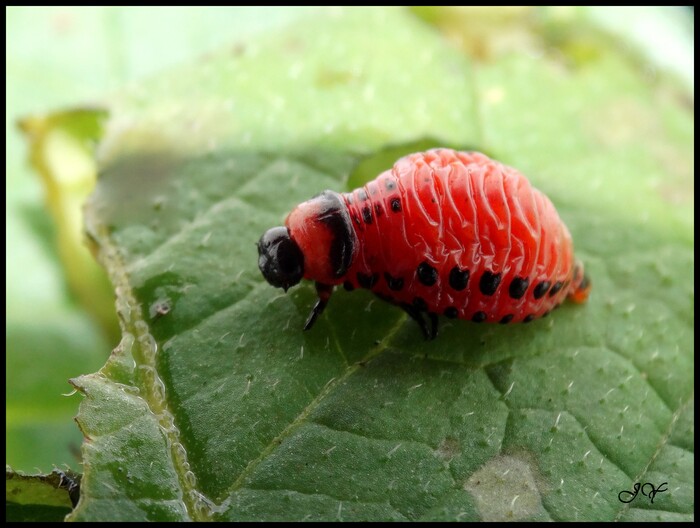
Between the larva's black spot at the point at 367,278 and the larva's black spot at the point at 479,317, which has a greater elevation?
the larva's black spot at the point at 367,278

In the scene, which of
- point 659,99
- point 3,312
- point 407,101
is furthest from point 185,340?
point 659,99

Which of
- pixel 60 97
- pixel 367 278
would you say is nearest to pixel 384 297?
pixel 367 278

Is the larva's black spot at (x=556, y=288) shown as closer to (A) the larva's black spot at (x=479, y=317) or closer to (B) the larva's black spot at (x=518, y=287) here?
(B) the larva's black spot at (x=518, y=287)

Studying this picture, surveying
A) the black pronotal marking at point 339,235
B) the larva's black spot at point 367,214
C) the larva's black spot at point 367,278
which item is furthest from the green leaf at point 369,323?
the larva's black spot at point 367,214

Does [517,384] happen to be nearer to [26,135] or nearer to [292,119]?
[292,119]

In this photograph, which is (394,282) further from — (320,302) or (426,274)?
(320,302)

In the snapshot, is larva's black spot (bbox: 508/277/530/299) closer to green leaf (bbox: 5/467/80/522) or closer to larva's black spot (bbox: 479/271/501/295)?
larva's black spot (bbox: 479/271/501/295)
